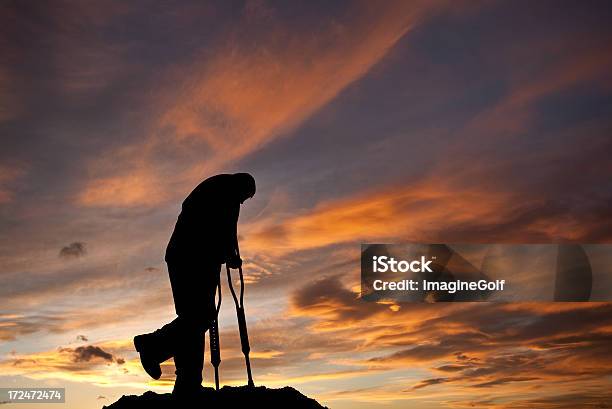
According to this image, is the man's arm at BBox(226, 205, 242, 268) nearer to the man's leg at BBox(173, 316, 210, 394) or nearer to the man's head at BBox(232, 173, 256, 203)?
the man's head at BBox(232, 173, 256, 203)

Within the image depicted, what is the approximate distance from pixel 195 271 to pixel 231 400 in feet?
5.90

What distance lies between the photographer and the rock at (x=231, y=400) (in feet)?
30.1

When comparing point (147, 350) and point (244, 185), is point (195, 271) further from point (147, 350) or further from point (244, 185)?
point (244, 185)

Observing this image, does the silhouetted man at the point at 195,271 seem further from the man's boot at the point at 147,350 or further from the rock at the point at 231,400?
the rock at the point at 231,400

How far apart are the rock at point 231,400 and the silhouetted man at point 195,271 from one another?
193 mm

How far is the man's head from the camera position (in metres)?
9.62

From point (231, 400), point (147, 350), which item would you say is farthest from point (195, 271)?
point (231, 400)

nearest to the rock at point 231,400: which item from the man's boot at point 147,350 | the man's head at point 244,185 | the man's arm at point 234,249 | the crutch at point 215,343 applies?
the crutch at point 215,343

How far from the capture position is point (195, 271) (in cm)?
937

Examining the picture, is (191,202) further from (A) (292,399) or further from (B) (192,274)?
(A) (292,399)

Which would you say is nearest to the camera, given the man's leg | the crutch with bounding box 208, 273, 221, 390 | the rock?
the rock

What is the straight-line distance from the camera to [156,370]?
9.46 meters

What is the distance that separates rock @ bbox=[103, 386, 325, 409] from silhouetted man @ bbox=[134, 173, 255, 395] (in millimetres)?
193

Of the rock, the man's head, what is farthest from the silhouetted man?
the rock
